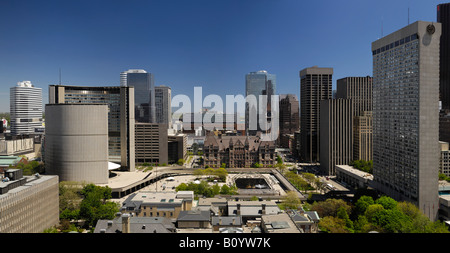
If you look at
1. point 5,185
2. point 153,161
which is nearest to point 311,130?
point 153,161

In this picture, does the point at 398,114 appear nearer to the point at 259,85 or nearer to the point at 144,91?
the point at 259,85

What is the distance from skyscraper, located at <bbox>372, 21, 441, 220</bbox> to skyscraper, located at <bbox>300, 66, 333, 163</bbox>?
17402mm

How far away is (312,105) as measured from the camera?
39.9 m

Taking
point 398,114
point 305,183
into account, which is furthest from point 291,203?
point 398,114

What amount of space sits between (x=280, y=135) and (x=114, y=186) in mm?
40505

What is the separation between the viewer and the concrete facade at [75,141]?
74.1ft

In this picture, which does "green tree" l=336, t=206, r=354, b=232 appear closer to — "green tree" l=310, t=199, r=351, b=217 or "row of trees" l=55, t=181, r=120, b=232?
"green tree" l=310, t=199, r=351, b=217

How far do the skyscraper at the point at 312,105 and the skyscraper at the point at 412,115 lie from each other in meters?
17.4

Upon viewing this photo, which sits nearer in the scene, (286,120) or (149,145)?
(149,145)

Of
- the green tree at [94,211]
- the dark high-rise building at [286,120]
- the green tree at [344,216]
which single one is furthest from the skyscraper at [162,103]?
the green tree at [344,216]

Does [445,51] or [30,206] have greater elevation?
[445,51]

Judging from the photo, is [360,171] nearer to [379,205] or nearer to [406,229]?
[379,205]

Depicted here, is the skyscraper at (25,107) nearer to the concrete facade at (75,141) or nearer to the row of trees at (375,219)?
the concrete facade at (75,141)

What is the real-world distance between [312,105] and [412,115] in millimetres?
21403
